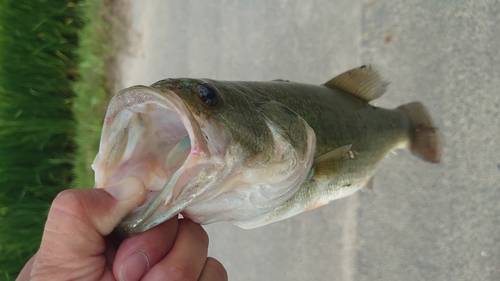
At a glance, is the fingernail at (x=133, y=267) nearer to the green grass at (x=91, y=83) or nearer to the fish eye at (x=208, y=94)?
the fish eye at (x=208, y=94)

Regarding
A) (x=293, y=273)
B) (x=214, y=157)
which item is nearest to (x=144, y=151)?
(x=214, y=157)

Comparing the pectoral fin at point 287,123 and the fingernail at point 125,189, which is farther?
the pectoral fin at point 287,123

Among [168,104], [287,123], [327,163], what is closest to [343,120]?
[327,163]

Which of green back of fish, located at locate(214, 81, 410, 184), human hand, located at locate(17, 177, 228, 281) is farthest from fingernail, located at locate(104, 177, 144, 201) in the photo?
green back of fish, located at locate(214, 81, 410, 184)

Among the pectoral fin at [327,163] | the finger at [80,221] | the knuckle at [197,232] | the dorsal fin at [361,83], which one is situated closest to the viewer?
the finger at [80,221]

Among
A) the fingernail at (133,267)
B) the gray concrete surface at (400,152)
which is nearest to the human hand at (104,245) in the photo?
the fingernail at (133,267)

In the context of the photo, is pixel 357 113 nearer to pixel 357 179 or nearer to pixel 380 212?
pixel 357 179

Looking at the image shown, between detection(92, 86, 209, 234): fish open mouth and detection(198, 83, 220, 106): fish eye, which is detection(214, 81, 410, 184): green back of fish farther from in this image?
detection(92, 86, 209, 234): fish open mouth
